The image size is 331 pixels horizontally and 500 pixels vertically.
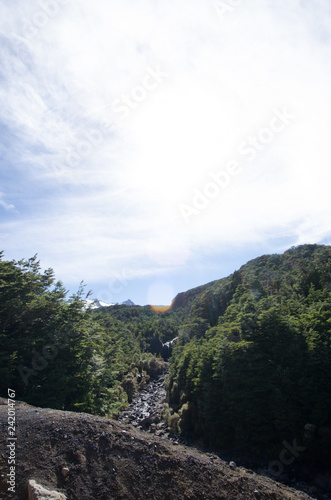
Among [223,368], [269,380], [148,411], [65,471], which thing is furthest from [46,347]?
[148,411]

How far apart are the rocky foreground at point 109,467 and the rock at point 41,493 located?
0.54 ft

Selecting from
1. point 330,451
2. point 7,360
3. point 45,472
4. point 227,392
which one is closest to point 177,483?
point 45,472

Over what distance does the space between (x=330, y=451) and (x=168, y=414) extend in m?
17.2

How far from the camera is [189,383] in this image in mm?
27531

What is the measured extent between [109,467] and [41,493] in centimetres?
180

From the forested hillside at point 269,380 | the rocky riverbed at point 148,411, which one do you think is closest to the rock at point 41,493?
the forested hillside at point 269,380

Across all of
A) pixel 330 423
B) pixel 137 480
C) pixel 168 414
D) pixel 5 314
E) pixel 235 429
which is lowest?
pixel 168 414

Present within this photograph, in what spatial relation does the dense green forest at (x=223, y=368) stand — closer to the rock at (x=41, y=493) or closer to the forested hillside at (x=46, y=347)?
the forested hillside at (x=46, y=347)

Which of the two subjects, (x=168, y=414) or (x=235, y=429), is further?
(x=168, y=414)

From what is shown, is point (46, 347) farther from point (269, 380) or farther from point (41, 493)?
point (269, 380)

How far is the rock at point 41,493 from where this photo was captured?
532 cm

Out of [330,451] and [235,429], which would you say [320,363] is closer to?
[330,451]

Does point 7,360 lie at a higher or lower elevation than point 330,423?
higher

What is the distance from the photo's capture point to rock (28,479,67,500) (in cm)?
532
